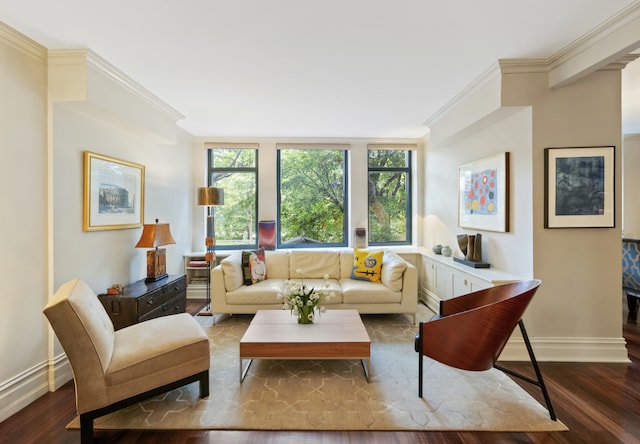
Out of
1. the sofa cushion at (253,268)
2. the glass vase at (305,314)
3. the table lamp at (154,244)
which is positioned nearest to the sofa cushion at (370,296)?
the glass vase at (305,314)

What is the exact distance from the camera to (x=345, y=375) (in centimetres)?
255

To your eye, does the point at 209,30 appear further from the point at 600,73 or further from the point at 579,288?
the point at 579,288

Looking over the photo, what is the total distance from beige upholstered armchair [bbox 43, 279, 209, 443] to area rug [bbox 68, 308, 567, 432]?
0.21m

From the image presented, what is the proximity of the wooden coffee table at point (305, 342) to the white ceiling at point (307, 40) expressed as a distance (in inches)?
90.3

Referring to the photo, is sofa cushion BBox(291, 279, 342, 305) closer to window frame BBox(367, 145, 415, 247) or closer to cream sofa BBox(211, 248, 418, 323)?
cream sofa BBox(211, 248, 418, 323)

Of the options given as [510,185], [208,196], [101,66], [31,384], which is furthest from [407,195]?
[31,384]

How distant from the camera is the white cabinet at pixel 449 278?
295 cm

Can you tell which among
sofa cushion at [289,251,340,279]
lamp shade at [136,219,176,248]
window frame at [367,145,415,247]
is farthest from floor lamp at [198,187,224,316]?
window frame at [367,145,415,247]

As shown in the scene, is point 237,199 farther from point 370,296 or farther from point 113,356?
point 113,356

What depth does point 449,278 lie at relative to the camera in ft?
12.3

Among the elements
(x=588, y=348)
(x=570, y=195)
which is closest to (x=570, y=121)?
(x=570, y=195)

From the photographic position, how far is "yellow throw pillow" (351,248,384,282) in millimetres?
4094

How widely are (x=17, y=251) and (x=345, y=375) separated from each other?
104 inches

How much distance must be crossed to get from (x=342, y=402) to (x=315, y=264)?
7.86 ft
